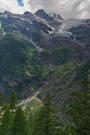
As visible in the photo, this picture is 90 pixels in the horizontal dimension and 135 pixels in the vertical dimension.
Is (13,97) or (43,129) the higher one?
(13,97)

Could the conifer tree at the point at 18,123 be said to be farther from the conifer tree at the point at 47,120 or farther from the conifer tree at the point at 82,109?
the conifer tree at the point at 82,109

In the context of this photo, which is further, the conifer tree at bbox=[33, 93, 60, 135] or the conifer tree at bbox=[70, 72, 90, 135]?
the conifer tree at bbox=[33, 93, 60, 135]

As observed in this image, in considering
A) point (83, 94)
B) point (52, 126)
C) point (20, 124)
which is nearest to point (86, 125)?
point (83, 94)

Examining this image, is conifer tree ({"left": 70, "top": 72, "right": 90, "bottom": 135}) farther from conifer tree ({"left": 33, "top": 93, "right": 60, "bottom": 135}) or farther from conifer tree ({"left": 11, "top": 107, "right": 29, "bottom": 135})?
conifer tree ({"left": 11, "top": 107, "right": 29, "bottom": 135})

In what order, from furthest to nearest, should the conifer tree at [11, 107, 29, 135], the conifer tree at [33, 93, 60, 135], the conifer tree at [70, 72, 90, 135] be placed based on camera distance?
the conifer tree at [11, 107, 29, 135] → the conifer tree at [33, 93, 60, 135] → the conifer tree at [70, 72, 90, 135]

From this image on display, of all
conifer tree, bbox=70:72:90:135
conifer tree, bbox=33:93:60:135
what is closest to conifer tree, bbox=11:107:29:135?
conifer tree, bbox=33:93:60:135

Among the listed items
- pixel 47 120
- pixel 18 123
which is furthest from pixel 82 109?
pixel 18 123

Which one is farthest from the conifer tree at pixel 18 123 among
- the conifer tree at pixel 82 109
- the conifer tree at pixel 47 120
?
the conifer tree at pixel 82 109

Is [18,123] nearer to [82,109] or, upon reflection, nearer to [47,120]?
[47,120]

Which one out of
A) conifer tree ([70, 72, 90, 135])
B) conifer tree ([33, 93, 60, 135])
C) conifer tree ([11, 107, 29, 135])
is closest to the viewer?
conifer tree ([70, 72, 90, 135])

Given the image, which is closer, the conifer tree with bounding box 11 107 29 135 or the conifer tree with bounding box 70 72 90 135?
the conifer tree with bounding box 70 72 90 135

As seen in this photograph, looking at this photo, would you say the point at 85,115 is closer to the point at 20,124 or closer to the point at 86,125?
the point at 86,125
